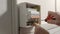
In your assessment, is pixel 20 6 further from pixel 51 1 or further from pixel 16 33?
pixel 51 1

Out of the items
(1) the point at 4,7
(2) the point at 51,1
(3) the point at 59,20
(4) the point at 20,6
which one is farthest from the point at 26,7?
(2) the point at 51,1

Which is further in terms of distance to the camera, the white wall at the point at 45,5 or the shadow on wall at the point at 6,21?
the white wall at the point at 45,5

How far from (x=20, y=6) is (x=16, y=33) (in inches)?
7.2

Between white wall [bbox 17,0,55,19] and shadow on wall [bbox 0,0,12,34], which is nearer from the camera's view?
shadow on wall [bbox 0,0,12,34]

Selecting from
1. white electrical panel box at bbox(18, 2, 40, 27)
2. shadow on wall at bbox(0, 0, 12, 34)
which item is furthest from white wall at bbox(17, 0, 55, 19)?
shadow on wall at bbox(0, 0, 12, 34)

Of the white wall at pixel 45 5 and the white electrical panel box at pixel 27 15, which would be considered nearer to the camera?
the white electrical panel box at pixel 27 15

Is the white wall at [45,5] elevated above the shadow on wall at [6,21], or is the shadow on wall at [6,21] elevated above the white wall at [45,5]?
the white wall at [45,5]

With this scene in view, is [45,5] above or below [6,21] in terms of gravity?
above

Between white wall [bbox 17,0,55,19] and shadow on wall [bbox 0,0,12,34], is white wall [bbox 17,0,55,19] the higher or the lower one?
the higher one

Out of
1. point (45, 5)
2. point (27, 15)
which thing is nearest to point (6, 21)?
point (27, 15)

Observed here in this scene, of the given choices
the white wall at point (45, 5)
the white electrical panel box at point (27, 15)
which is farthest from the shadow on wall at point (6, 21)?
the white wall at point (45, 5)

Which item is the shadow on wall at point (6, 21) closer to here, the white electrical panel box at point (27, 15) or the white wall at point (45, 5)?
the white electrical panel box at point (27, 15)

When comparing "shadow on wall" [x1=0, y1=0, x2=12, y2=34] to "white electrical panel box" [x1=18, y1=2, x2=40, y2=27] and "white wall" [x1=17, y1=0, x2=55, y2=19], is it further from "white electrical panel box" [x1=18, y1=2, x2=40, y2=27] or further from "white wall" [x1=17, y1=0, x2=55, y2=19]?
"white wall" [x1=17, y1=0, x2=55, y2=19]

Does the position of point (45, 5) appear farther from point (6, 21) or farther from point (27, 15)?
point (6, 21)
